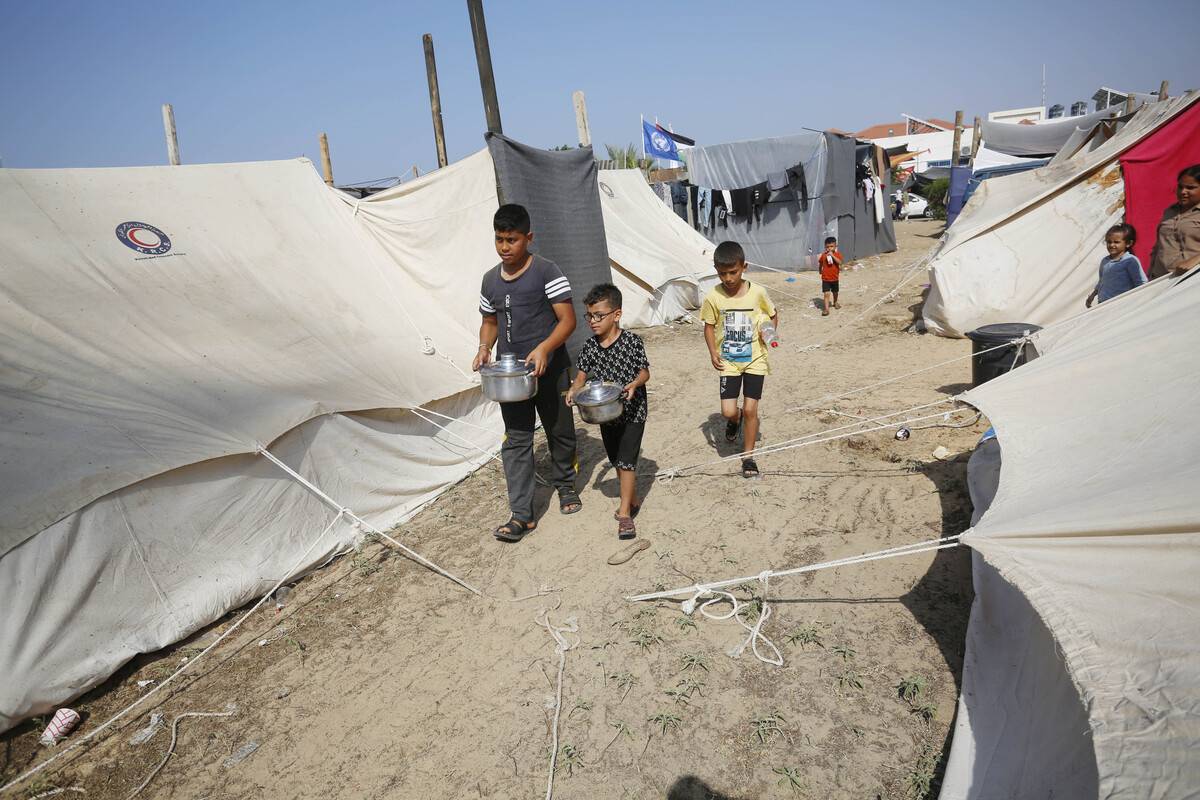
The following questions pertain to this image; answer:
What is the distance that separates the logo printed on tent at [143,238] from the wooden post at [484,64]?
3013 mm

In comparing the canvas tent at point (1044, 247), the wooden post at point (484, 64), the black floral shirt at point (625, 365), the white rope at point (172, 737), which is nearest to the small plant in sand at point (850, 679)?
the black floral shirt at point (625, 365)

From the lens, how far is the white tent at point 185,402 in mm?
2799

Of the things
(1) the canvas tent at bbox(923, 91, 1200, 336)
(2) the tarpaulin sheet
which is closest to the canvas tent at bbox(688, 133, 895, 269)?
(1) the canvas tent at bbox(923, 91, 1200, 336)

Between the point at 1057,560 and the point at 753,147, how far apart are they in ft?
47.3

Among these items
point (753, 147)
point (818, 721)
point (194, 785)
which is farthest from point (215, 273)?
point (753, 147)

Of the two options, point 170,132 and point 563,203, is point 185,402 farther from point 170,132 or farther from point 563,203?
point 170,132

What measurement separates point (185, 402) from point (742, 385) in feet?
11.0

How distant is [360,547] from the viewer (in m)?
4.04

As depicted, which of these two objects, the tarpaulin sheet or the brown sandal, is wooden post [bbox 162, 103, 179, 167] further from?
the brown sandal

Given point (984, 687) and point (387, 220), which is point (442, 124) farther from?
point (984, 687)

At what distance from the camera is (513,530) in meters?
3.90

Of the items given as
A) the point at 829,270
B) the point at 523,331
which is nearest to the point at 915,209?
the point at 829,270

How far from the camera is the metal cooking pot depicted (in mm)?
3291

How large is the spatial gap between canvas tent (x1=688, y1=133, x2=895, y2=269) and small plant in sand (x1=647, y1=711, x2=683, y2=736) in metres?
13.6
